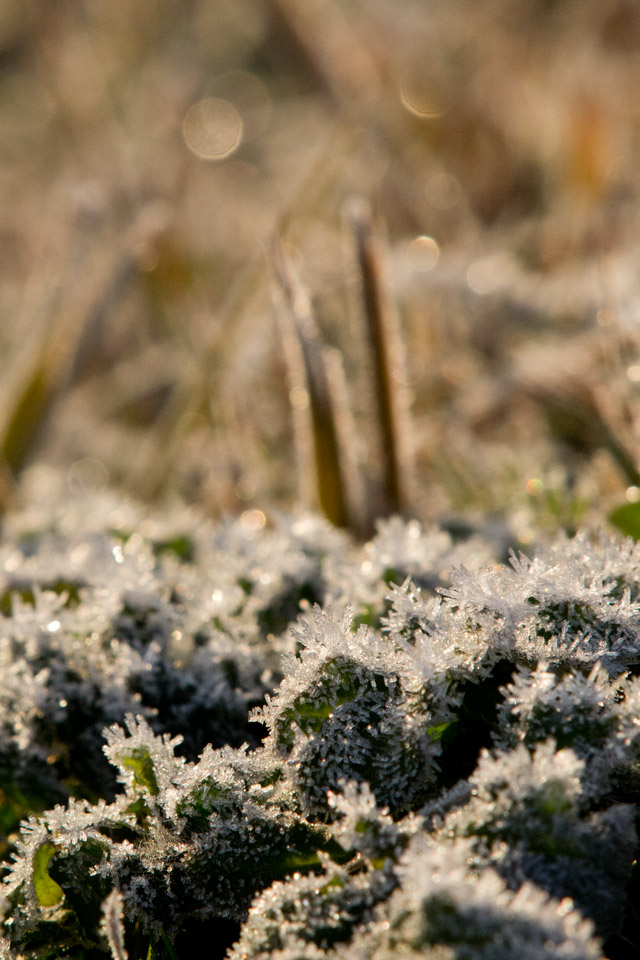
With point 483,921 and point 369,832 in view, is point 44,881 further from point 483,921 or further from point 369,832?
point 483,921

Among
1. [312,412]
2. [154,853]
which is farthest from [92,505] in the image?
[154,853]

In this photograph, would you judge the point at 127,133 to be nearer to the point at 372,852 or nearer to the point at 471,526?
the point at 471,526

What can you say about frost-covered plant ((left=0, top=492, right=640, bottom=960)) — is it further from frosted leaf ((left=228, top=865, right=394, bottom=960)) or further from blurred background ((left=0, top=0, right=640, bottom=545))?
blurred background ((left=0, top=0, right=640, bottom=545))

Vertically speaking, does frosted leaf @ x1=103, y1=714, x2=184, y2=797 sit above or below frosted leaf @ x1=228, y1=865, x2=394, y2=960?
above

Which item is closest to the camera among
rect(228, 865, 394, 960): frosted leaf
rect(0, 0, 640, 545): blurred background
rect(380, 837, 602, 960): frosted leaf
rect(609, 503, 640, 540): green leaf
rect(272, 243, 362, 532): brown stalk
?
rect(380, 837, 602, 960): frosted leaf

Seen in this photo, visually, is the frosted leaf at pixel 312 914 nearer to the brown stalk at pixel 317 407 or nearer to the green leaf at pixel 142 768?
the green leaf at pixel 142 768

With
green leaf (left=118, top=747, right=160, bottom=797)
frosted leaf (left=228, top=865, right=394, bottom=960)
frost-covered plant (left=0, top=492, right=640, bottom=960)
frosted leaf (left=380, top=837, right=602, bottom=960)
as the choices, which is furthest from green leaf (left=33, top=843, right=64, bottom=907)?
frosted leaf (left=380, top=837, right=602, bottom=960)

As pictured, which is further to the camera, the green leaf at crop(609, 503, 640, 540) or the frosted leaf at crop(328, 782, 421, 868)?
the green leaf at crop(609, 503, 640, 540)

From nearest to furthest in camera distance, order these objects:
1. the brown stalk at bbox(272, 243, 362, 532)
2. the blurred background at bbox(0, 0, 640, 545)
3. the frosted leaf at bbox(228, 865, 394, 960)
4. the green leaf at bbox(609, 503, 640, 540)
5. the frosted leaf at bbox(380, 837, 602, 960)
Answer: the frosted leaf at bbox(380, 837, 602, 960) → the frosted leaf at bbox(228, 865, 394, 960) → the green leaf at bbox(609, 503, 640, 540) → the brown stalk at bbox(272, 243, 362, 532) → the blurred background at bbox(0, 0, 640, 545)
